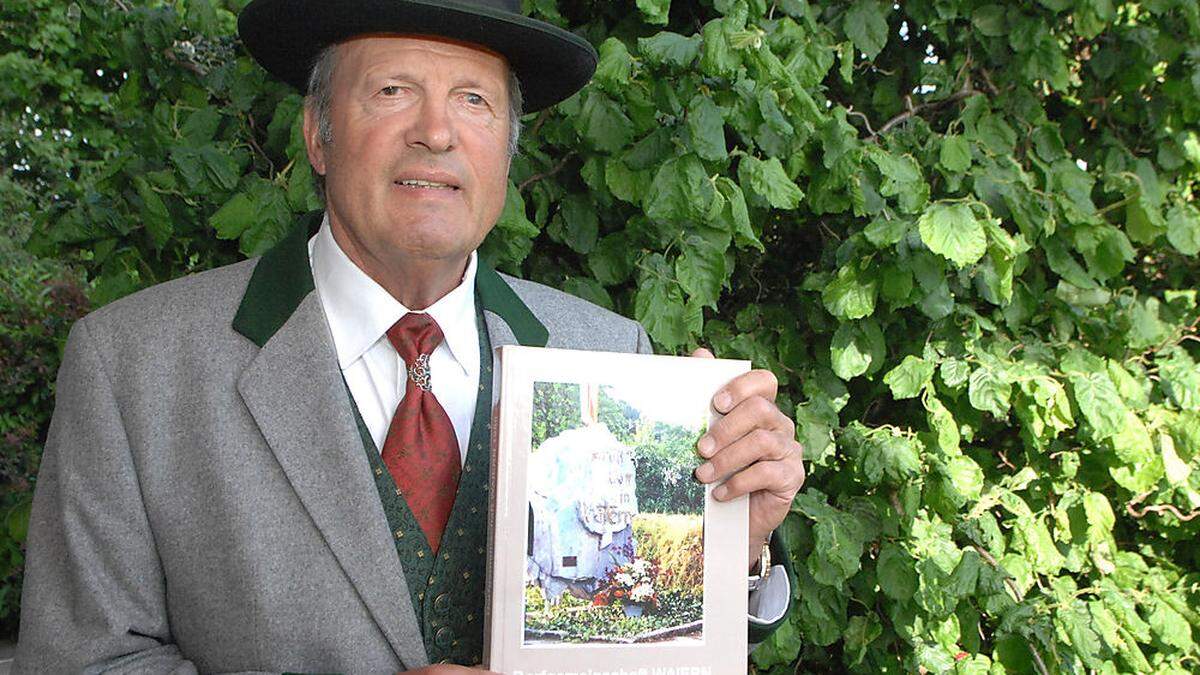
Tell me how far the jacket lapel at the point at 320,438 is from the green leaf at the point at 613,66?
0.71 metres

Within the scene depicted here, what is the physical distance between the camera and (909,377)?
2307mm

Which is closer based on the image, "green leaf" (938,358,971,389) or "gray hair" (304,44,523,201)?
"gray hair" (304,44,523,201)

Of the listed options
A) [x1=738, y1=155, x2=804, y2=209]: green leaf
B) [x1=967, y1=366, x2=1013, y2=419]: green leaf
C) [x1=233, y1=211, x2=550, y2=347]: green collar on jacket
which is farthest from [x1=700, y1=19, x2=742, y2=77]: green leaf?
[x1=967, y1=366, x2=1013, y2=419]: green leaf

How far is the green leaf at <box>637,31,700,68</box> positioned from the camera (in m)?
1.79

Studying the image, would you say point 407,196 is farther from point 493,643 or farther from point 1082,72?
point 1082,72

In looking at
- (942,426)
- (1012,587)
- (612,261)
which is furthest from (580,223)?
(1012,587)

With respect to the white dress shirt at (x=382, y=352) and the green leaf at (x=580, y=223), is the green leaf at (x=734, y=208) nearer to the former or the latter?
the green leaf at (x=580, y=223)

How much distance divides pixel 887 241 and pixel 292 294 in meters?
1.22

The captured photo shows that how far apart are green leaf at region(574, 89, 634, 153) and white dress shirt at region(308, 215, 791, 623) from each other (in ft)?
1.72

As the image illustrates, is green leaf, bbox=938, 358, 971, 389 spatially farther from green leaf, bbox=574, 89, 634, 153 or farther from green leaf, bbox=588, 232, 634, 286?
green leaf, bbox=574, 89, 634, 153

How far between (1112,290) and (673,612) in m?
2.18

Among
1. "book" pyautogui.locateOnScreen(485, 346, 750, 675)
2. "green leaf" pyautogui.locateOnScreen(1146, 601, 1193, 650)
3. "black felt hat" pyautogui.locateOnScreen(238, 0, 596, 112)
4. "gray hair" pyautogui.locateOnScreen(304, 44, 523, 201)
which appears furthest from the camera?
"green leaf" pyautogui.locateOnScreen(1146, 601, 1193, 650)

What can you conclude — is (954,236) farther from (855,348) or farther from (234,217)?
(234,217)

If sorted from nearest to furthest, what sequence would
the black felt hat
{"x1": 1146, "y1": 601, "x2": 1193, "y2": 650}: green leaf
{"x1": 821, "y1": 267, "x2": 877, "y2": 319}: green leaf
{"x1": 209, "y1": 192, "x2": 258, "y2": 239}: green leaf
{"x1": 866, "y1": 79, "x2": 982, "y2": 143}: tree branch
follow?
the black felt hat → {"x1": 209, "y1": 192, "x2": 258, "y2": 239}: green leaf → {"x1": 821, "y1": 267, "x2": 877, "y2": 319}: green leaf → {"x1": 866, "y1": 79, "x2": 982, "y2": 143}: tree branch → {"x1": 1146, "y1": 601, "x2": 1193, "y2": 650}: green leaf
